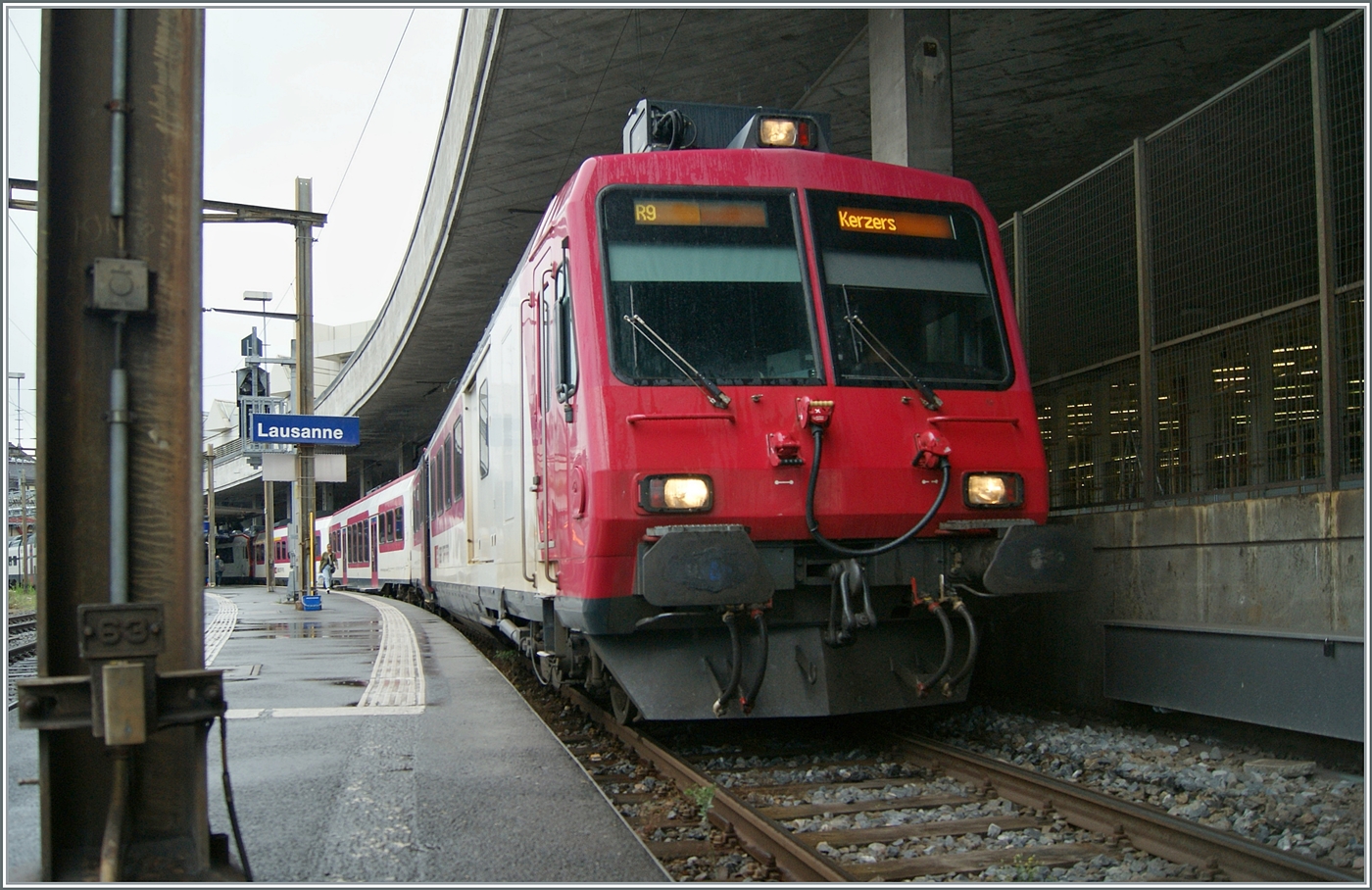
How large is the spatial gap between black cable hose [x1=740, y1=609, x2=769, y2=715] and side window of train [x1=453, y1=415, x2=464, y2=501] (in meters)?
6.82

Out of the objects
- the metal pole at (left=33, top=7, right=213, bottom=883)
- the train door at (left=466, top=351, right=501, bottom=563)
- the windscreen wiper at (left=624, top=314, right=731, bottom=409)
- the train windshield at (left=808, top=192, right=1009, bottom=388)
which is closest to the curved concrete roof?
the train door at (left=466, top=351, right=501, bottom=563)

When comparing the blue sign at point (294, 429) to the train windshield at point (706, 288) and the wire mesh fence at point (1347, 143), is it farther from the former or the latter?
the wire mesh fence at point (1347, 143)

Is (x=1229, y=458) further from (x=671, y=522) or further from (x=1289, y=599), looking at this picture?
(x=671, y=522)

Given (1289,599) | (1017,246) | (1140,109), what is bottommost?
(1289,599)

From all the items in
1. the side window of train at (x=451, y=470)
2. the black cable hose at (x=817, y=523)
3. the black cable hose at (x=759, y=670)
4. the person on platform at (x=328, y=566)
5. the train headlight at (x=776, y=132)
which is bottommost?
the person on platform at (x=328, y=566)

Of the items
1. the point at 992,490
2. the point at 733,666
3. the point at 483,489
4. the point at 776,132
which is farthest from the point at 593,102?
the point at 733,666

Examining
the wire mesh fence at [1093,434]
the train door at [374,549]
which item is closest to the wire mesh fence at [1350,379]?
the wire mesh fence at [1093,434]

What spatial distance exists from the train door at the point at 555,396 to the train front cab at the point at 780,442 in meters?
0.03

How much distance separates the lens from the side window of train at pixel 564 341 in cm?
595

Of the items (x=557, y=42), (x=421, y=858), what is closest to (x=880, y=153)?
(x=557, y=42)

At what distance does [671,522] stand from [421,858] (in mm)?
2020

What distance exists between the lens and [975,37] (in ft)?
42.8

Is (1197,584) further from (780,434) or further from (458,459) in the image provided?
(458,459)

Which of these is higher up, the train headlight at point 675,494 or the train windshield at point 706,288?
the train windshield at point 706,288
